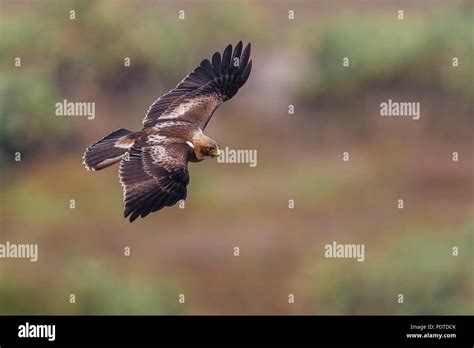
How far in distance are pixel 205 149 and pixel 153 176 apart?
0.93 metres

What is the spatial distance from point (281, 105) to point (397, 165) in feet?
10.4

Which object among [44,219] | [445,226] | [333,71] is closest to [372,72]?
[333,71]

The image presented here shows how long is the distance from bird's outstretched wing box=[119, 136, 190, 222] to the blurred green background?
31.5 ft

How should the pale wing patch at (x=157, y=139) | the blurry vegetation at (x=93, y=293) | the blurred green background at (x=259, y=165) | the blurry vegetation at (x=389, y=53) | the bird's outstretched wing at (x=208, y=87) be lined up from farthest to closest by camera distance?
the blurry vegetation at (x=389, y=53) < the blurred green background at (x=259, y=165) < the blurry vegetation at (x=93, y=293) < the bird's outstretched wing at (x=208, y=87) < the pale wing patch at (x=157, y=139)

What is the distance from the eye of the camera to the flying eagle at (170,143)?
1694cm

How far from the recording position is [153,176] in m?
17.1

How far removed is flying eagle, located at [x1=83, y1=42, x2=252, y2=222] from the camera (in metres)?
16.9

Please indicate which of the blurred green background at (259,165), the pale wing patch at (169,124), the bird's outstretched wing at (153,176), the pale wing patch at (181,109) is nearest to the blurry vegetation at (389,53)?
the blurred green background at (259,165)

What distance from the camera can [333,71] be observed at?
36656 mm

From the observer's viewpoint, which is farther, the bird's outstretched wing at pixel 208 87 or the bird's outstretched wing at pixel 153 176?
the bird's outstretched wing at pixel 208 87

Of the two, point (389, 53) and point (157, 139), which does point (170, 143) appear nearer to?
point (157, 139)

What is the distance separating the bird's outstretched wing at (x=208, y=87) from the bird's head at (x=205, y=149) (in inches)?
40.1

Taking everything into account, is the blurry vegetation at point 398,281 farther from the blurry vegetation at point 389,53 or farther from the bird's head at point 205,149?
the bird's head at point 205,149
